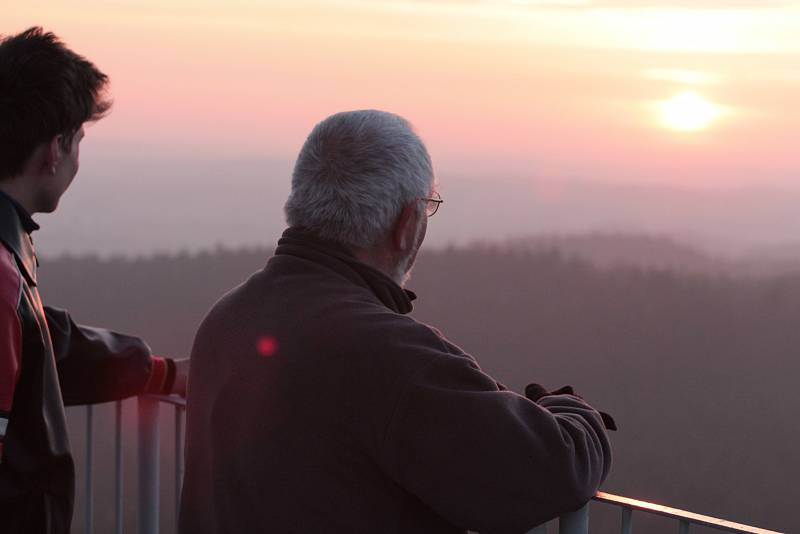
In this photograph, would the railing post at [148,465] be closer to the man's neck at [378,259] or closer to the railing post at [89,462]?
the railing post at [89,462]

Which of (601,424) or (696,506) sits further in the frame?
(696,506)

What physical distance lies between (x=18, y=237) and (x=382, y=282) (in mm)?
598

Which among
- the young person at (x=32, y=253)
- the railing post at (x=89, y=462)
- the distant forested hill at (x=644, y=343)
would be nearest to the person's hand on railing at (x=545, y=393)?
the young person at (x=32, y=253)

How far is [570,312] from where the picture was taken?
32.3 m

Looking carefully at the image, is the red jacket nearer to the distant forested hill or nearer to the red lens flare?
the red lens flare

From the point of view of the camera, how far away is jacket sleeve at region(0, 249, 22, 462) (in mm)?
1363

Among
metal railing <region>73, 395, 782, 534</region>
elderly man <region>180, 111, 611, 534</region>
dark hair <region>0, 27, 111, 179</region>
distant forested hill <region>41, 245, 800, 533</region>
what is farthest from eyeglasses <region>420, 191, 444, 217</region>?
distant forested hill <region>41, 245, 800, 533</region>

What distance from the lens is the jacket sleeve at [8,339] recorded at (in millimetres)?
1363

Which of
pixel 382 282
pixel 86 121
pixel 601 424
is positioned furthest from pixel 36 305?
pixel 601 424

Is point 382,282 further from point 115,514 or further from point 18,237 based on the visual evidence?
point 115,514

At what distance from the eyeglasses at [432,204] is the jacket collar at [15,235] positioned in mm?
649

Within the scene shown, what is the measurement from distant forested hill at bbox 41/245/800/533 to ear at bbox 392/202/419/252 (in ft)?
80.5

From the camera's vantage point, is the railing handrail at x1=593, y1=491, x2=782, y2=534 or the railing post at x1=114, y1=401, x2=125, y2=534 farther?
the railing post at x1=114, y1=401, x2=125, y2=534

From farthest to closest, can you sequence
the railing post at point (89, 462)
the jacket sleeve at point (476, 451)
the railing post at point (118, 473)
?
the railing post at point (89, 462)
the railing post at point (118, 473)
the jacket sleeve at point (476, 451)
